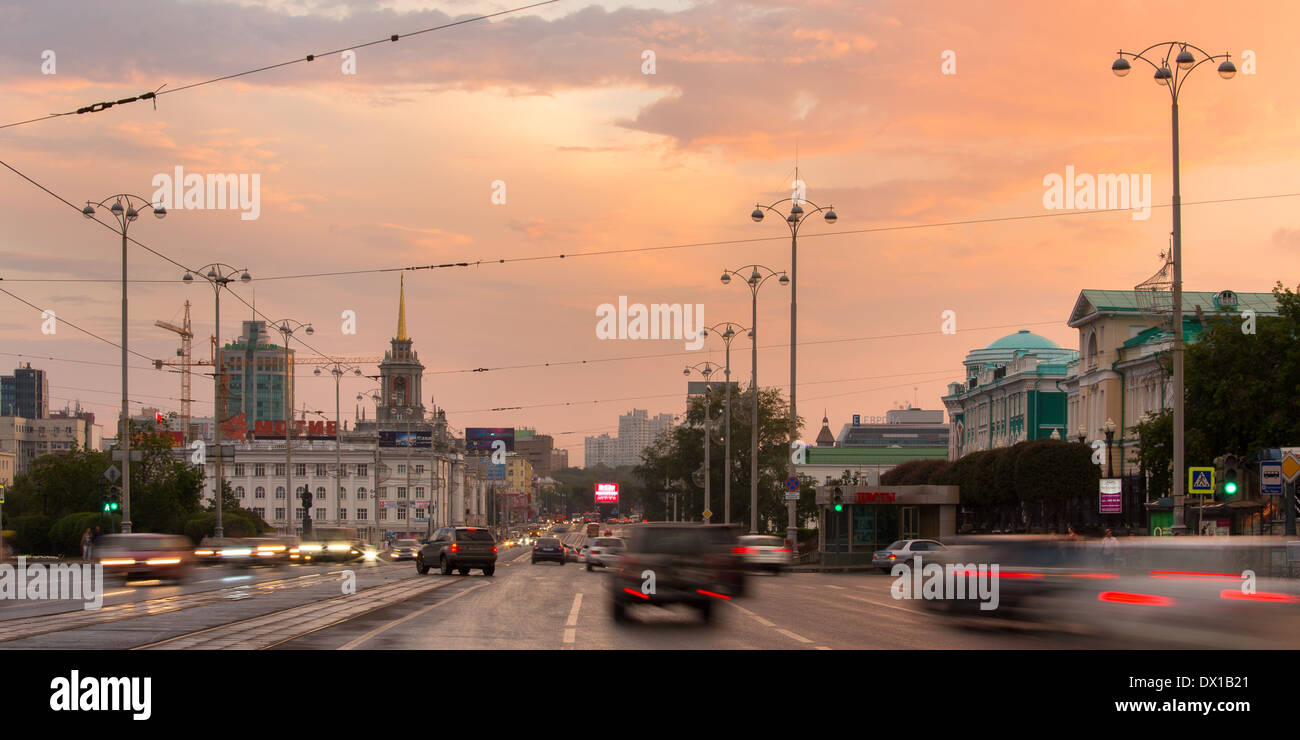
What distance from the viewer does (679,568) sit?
67.9 ft

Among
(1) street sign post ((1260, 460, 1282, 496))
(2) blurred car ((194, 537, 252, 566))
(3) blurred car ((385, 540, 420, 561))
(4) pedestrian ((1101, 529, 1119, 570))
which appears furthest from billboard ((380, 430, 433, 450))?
(4) pedestrian ((1101, 529, 1119, 570))

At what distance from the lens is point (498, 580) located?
39281mm

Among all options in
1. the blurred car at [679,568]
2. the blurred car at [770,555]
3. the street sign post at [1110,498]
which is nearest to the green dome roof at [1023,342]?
the street sign post at [1110,498]

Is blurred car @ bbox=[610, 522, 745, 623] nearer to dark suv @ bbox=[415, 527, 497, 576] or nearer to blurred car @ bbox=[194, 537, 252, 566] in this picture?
dark suv @ bbox=[415, 527, 497, 576]

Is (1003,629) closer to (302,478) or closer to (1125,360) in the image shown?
(1125,360)

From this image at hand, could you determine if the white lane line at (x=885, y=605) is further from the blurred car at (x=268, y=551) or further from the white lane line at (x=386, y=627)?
the blurred car at (x=268, y=551)

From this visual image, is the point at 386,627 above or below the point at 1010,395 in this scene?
below

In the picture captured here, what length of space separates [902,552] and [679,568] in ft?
100

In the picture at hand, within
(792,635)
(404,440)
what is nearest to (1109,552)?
(792,635)

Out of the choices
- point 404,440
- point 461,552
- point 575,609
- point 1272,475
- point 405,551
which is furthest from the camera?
point 404,440

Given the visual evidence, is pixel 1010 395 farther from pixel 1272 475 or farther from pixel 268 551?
pixel 1272 475

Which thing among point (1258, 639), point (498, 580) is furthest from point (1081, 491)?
point (1258, 639)
